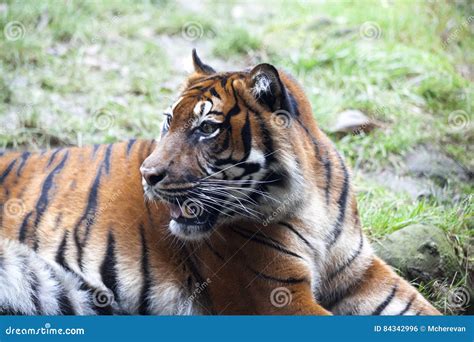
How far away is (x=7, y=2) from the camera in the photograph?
405 cm

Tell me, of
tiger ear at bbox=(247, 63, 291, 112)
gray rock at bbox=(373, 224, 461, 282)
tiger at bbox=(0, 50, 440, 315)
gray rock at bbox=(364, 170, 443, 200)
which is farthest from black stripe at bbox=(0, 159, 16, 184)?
gray rock at bbox=(364, 170, 443, 200)

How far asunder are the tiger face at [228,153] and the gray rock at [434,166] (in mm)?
1190

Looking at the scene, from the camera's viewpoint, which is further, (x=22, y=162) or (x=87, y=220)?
(x=22, y=162)

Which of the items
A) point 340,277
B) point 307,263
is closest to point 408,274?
point 340,277

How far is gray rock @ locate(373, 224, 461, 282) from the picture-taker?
252cm

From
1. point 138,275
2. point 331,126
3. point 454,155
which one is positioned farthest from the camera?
point 331,126

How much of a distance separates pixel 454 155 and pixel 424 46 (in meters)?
1.00

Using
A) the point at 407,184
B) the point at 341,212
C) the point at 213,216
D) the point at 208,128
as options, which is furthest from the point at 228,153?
the point at 407,184

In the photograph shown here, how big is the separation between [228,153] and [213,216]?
21 centimetres

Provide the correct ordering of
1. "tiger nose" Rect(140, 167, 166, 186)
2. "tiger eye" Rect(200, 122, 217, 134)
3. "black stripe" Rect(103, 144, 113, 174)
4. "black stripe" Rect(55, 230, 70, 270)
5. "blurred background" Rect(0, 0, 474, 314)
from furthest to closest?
"blurred background" Rect(0, 0, 474, 314) < "black stripe" Rect(103, 144, 113, 174) < "black stripe" Rect(55, 230, 70, 270) < "tiger eye" Rect(200, 122, 217, 134) < "tiger nose" Rect(140, 167, 166, 186)

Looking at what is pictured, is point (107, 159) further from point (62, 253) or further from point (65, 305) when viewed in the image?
point (65, 305)

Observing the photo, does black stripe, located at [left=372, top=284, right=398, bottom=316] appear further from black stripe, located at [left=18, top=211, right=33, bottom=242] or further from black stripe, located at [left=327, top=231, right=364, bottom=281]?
black stripe, located at [left=18, top=211, right=33, bottom=242]

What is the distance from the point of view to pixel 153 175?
1.96 m

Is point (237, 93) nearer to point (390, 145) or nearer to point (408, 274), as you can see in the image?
point (408, 274)
